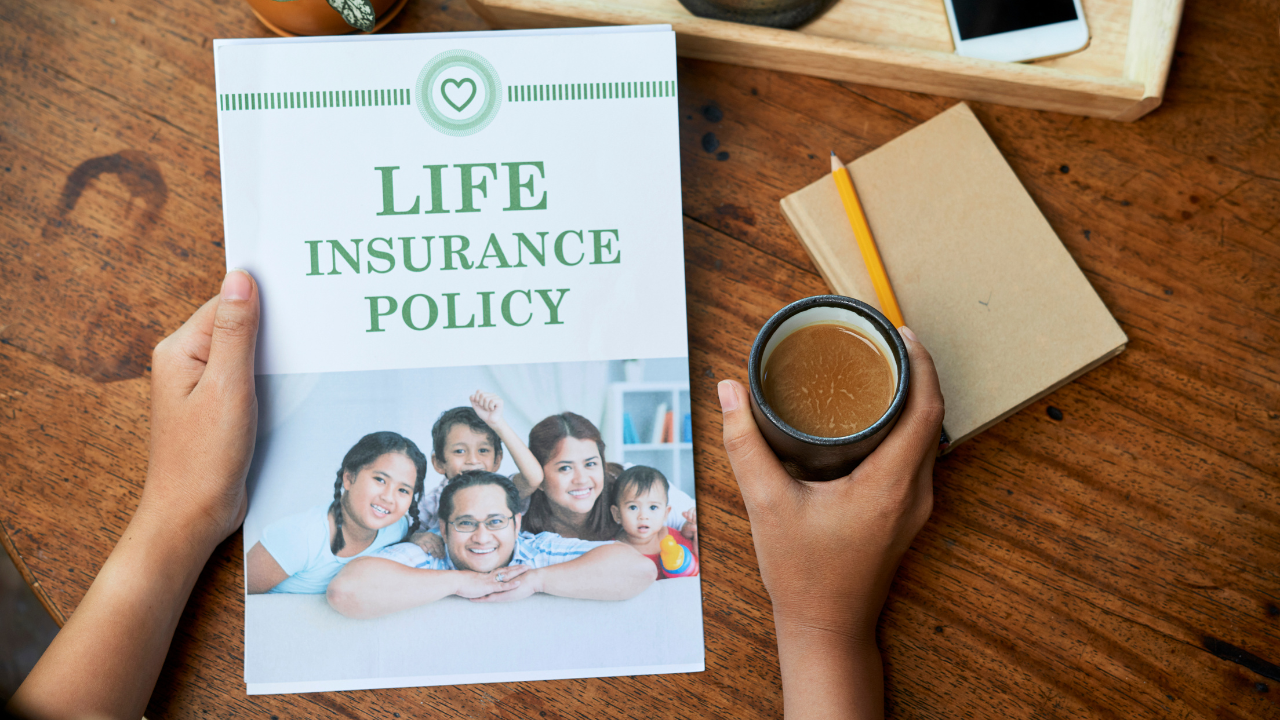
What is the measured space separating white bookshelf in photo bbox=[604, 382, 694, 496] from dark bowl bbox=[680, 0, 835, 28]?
345 millimetres

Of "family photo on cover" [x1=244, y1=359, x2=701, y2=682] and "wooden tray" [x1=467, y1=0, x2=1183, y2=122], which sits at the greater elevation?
"wooden tray" [x1=467, y1=0, x2=1183, y2=122]

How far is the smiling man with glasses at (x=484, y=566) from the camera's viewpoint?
2.09 feet

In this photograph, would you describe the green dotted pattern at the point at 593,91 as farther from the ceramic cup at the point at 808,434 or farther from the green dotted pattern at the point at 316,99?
the ceramic cup at the point at 808,434

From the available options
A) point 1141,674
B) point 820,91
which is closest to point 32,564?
point 820,91

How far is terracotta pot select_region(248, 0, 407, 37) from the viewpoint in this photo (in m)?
0.62

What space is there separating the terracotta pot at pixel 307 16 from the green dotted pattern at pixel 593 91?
15cm

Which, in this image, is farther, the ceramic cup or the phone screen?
the phone screen

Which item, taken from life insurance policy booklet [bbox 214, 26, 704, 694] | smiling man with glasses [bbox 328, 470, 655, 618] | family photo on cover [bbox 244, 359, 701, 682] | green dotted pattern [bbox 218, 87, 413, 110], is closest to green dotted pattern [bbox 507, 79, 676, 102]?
life insurance policy booklet [bbox 214, 26, 704, 694]

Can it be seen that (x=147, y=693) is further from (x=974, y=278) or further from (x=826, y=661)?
(x=974, y=278)

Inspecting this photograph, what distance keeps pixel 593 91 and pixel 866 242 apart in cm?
28

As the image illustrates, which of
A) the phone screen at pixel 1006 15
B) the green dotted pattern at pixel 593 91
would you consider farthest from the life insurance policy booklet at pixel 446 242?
the phone screen at pixel 1006 15

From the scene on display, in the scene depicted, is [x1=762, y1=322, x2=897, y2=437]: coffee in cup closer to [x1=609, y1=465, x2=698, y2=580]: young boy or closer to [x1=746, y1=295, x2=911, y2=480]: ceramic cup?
[x1=746, y1=295, x2=911, y2=480]: ceramic cup

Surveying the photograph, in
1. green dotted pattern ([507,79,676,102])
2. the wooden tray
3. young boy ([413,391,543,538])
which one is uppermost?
the wooden tray

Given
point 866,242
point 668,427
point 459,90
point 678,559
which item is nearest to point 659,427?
point 668,427
